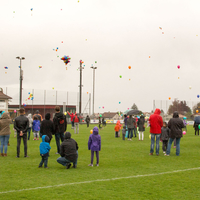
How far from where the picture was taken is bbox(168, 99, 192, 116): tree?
170 ft

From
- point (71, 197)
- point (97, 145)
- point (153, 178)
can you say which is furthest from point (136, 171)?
point (71, 197)

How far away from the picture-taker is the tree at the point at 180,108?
51688mm

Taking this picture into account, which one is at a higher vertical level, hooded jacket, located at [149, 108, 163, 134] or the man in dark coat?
hooded jacket, located at [149, 108, 163, 134]

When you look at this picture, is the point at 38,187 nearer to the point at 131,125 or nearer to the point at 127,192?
the point at 127,192

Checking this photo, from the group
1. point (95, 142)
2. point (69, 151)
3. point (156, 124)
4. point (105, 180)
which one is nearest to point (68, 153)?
point (69, 151)

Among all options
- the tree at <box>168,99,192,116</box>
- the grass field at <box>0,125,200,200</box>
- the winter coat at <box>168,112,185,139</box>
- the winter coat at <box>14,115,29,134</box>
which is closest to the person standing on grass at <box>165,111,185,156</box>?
the winter coat at <box>168,112,185,139</box>

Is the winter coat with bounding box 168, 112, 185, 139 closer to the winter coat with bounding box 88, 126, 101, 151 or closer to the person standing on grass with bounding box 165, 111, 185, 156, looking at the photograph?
the person standing on grass with bounding box 165, 111, 185, 156

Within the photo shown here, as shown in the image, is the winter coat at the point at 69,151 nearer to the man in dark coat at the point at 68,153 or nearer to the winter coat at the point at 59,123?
the man in dark coat at the point at 68,153

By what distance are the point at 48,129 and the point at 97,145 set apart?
8.69ft

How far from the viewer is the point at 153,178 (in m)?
6.90

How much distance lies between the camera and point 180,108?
2045 inches

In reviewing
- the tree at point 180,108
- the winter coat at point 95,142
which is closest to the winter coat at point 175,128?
the winter coat at point 95,142

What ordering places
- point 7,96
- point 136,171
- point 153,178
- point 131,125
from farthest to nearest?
point 7,96, point 131,125, point 136,171, point 153,178

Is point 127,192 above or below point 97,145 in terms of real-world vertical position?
below
